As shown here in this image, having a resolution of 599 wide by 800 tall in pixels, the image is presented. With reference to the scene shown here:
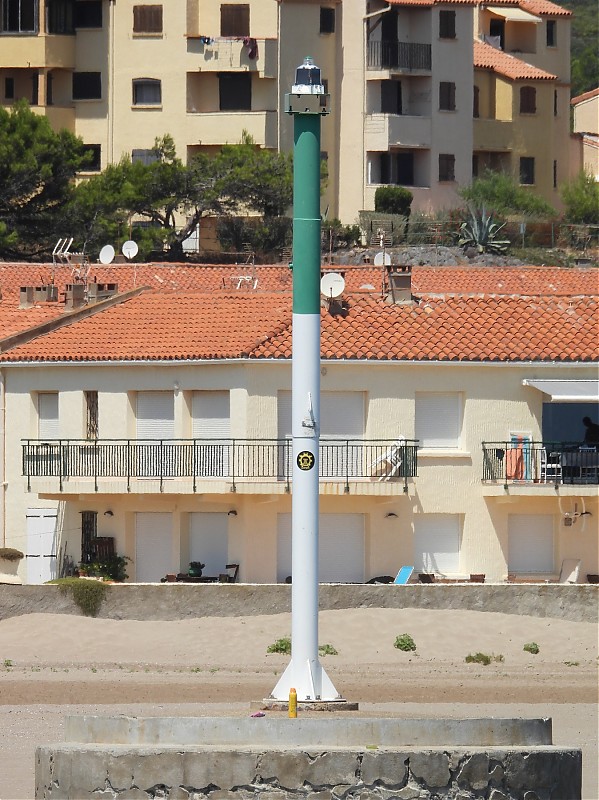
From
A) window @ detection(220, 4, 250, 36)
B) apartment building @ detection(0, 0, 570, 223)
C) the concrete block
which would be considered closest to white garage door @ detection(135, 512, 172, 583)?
the concrete block

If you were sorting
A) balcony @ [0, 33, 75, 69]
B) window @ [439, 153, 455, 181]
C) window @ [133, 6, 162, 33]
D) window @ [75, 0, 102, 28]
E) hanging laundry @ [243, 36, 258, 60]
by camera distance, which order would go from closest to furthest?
1. hanging laundry @ [243, 36, 258, 60]
2. window @ [133, 6, 162, 33]
3. balcony @ [0, 33, 75, 69]
4. window @ [75, 0, 102, 28]
5. window @ [439, 153, 455, 181]

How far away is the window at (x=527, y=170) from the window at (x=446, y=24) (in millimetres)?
8135

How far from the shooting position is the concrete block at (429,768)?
19297mm

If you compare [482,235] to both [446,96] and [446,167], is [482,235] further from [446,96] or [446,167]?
[446,96]

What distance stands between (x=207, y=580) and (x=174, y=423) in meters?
3.05

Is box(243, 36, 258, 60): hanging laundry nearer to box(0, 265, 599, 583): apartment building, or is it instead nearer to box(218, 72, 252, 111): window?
box(218, 72, 252, 111): window

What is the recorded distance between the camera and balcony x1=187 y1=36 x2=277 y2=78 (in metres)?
76.1

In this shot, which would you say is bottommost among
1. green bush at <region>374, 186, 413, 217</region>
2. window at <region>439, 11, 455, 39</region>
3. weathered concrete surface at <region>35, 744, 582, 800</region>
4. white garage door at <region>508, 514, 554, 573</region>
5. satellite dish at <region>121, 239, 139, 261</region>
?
white garage door at <region>508, 514, 554, 573</region>

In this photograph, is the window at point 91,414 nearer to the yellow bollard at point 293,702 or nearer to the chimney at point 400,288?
the chimney at point 400,288

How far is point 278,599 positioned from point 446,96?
47510mm

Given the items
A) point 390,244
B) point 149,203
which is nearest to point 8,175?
point 149,203

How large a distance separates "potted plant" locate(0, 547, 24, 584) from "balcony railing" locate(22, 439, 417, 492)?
A: 1.63 m

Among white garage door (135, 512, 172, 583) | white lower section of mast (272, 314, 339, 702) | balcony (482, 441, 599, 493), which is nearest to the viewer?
white lower section of mast (272, 314, 339, 702)

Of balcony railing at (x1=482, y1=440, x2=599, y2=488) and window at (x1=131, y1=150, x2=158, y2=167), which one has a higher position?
window at (x1=131, y1=150, x2=158, y2=167)
